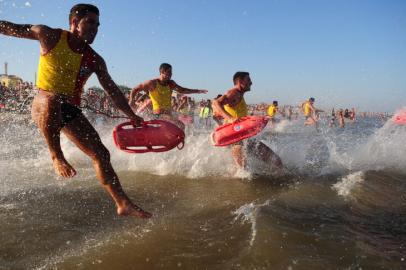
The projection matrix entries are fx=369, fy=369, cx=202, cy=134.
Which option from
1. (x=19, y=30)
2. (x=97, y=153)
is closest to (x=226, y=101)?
(x=97, y=153)

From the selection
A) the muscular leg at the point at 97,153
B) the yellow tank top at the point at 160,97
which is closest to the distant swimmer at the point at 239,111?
the yellow tank top at the point at 160,97

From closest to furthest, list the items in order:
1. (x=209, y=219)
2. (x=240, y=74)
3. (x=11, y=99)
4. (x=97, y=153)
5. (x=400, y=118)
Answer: (x=97, y=153) → (x=209, y=219) → (x=240, y=74) → (x=400, y=118) → (x=11, y=99)

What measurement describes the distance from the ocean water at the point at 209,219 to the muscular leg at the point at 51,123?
67 cm

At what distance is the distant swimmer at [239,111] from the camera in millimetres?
6602

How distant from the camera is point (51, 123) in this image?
3.23m

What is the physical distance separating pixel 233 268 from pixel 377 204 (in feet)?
9.32

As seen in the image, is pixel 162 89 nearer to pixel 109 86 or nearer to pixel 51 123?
pixel 109 86

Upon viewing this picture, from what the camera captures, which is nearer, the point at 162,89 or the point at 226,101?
the point at 226,101

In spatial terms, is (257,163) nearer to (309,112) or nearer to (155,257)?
(155,257)

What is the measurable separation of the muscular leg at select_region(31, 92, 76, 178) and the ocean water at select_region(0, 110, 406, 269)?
2.20ft

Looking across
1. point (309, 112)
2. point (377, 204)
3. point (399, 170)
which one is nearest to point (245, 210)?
point (377, 204)

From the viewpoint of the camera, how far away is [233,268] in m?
2.64

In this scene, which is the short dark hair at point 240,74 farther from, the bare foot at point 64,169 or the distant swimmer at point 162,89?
the bare foot at point 64,169

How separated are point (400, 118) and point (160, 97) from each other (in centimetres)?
807
